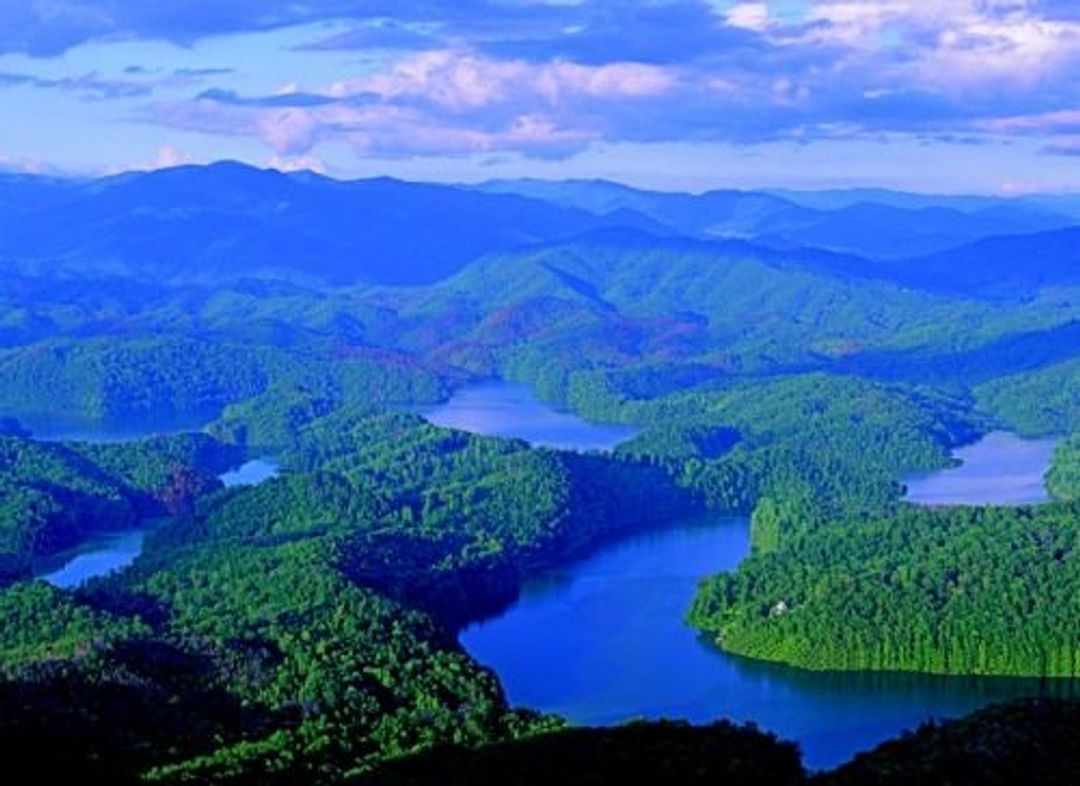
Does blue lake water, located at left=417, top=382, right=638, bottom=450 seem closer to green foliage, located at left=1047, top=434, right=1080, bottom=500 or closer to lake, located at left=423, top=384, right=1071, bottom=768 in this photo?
green foliage, located at left=1047, top=434, right=1080, bottom=500

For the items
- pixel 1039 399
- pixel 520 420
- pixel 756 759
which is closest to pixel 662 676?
pixel 756 759

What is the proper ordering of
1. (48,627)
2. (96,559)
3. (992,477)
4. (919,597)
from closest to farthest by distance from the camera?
(48,627)
(919,597)
(96,559)
(992,477)

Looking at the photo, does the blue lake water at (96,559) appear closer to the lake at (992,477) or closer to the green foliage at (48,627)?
the green foliage at (48,627)

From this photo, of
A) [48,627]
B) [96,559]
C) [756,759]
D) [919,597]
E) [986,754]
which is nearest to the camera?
[986,754]

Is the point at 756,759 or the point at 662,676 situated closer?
the point at 756,759

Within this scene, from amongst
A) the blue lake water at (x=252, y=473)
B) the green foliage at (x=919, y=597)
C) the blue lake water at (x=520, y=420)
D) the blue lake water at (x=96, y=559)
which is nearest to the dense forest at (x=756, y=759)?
the green foliage at (x=919, y=597)

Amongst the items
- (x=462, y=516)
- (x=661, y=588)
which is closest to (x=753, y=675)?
(x=661, y=588)

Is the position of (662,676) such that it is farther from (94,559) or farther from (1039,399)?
(1039,399)
